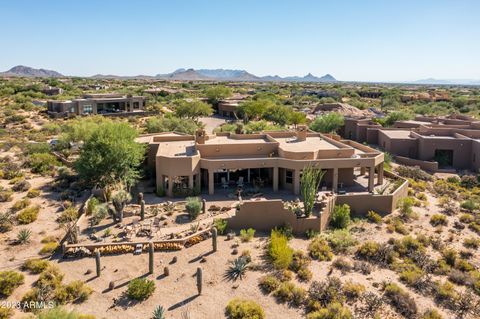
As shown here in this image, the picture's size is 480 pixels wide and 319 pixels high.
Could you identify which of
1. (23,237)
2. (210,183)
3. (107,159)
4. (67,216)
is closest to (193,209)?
(210,183)

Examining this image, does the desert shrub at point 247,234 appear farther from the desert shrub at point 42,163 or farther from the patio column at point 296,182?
the desert shrub at point 42,163

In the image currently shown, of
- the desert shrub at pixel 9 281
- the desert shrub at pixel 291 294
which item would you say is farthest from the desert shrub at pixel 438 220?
the desert shrub at pixel 9 281

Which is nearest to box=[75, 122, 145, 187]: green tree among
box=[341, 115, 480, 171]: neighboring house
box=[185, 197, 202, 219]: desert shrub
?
box=[185, 197, 202, 219]: desert shrub

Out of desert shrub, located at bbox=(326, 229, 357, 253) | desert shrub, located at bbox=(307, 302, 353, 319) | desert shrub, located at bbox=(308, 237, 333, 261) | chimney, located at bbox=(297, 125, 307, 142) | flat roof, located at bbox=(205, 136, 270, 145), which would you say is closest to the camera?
desert shrub, located at bbox=(307, 302, 353, 319)

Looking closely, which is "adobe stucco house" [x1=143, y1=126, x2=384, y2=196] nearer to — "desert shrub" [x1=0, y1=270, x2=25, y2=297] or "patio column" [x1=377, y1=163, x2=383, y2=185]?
"patio column" [x1=377, y1=163, x2=383, y2=185]

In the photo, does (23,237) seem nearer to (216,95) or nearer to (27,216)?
(27,216)

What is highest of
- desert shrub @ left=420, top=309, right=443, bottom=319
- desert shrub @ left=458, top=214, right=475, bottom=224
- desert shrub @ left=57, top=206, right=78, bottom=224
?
desert shrub @ left=57, top=206, right=78, bottom=224

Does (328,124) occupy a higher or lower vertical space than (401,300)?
higher
